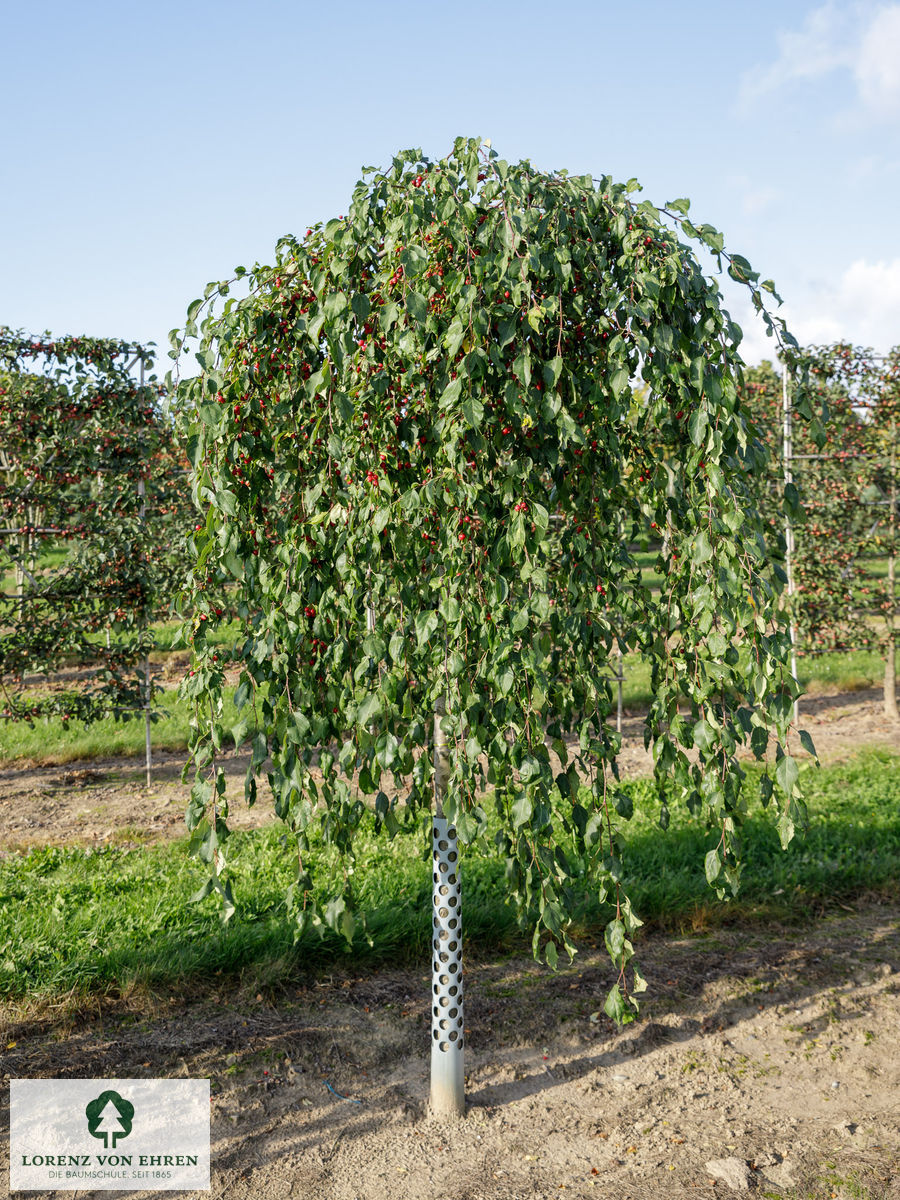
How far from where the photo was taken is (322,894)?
13.9 ft

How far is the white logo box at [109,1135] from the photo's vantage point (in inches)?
106

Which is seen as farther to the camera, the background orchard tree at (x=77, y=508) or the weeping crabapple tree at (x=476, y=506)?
the background orchard tree at (x=77, y=508)

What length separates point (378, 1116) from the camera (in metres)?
2.96

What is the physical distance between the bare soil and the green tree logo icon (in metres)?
0.14

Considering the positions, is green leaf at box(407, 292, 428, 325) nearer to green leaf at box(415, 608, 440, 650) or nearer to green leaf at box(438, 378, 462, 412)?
green leaf at box(438, 378, 462, 412)

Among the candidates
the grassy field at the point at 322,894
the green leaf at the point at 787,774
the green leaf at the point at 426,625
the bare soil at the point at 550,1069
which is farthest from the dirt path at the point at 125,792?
the green leaf at the point at 787,774

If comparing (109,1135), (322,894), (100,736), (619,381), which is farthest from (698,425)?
(100,736)

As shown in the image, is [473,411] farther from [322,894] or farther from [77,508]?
[77,508]

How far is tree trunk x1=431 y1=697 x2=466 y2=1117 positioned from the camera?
2891 millimetres

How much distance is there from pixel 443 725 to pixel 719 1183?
165 centimetres

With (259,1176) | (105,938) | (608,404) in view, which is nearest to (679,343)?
(608,404)

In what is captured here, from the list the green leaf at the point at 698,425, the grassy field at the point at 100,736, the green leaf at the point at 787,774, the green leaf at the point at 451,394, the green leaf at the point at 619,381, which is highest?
the green leaf at the point at 619,381

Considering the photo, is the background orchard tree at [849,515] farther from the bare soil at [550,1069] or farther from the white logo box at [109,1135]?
the white logo box at [109,1135]

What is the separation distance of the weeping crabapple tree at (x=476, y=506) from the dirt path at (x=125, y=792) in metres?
3.40
